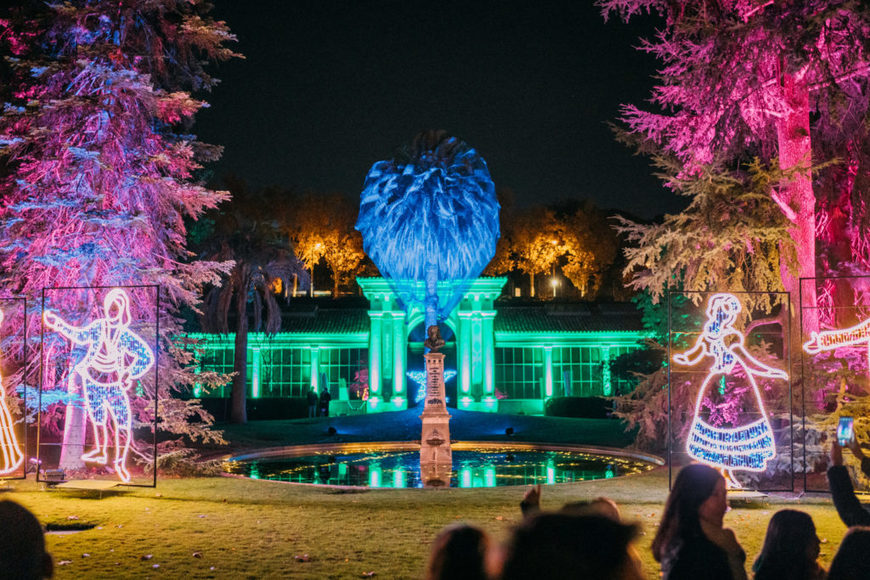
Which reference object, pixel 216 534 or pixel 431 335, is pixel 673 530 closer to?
pixel 216 534

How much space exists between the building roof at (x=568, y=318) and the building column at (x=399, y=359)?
16.9 ft

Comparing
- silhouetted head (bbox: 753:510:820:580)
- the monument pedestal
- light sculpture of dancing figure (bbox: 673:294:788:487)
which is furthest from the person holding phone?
the monument pedestal

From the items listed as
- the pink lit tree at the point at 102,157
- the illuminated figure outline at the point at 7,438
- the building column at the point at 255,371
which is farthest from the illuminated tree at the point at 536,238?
the illuminated figure outline at the point at 7,438

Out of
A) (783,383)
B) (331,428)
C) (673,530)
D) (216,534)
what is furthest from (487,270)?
Answer: (673,530)

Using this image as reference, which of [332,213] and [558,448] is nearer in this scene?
[558,448]

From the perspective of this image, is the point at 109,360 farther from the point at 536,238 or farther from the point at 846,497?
the point at 536,238

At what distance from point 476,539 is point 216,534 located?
8094 mm

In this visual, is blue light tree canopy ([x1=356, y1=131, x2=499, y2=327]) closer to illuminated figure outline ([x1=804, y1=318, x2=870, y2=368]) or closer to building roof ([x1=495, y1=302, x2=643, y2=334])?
illuminated figure outline ([x1=804, y1=318, x2=870, y2=368])

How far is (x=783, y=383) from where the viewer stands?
15.8 metres

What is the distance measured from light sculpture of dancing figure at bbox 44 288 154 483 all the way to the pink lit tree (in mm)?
982

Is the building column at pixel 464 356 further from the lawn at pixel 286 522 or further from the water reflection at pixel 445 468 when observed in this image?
the lawn at pixel 286 522

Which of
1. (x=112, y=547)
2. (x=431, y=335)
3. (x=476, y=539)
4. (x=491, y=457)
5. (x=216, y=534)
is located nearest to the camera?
(x=476, y=539)

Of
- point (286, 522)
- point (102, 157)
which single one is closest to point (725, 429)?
point (286, 522)

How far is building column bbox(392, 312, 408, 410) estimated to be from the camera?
1574 inches
